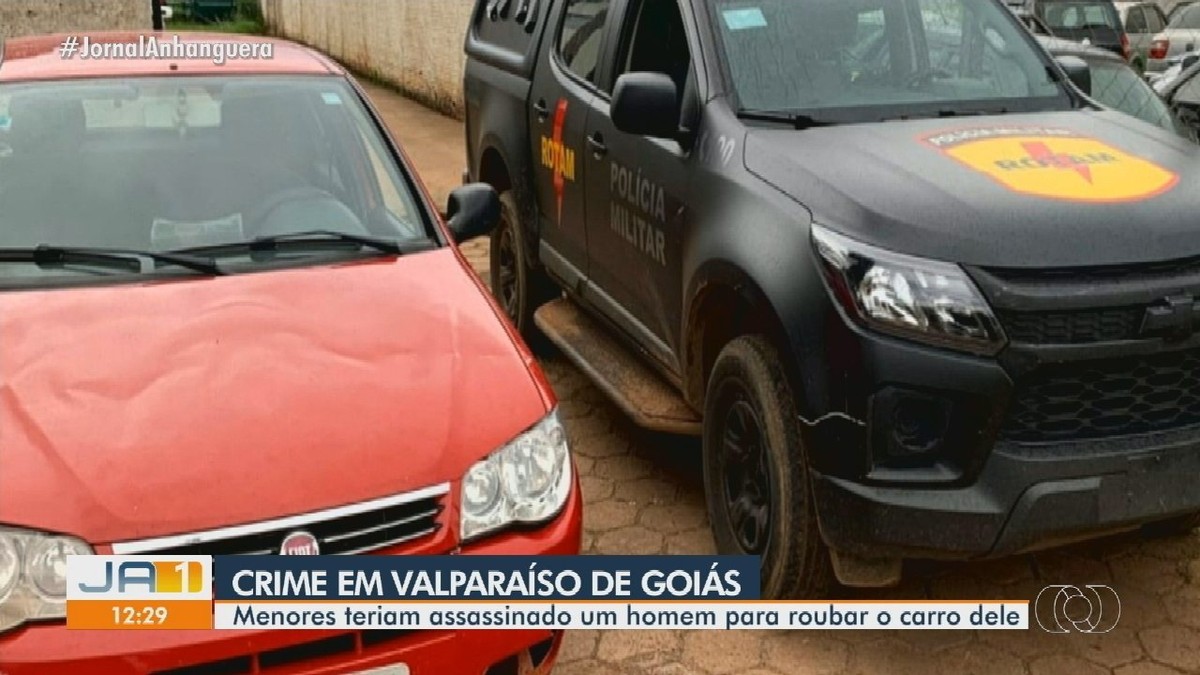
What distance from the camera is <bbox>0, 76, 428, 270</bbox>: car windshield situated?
3.34m

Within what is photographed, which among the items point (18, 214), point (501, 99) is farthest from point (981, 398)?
point (501, 99)

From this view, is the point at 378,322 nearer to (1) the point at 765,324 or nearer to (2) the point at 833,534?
(1) the point at 765,324

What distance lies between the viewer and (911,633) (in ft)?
11.4

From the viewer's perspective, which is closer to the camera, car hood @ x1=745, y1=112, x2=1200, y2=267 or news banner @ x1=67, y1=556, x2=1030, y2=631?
news banner @ x1=67, y1=556, x2=1030, y2=631

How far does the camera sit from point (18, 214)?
3.31 m

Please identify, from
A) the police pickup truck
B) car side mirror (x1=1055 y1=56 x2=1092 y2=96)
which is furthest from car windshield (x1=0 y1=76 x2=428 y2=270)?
car side mirror (x1=1055 y1=56 x2=1092 y2=96)

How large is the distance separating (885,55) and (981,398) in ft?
5.06

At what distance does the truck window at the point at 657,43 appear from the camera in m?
4.10

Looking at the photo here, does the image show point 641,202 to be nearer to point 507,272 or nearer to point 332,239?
point 332,239

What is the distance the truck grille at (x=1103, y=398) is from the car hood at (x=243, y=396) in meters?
1.19

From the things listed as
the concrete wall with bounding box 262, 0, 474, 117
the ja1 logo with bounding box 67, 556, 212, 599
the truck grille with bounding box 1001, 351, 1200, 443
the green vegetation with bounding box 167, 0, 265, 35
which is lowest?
the green vegetation with bounding box 167, 0, 265, 35

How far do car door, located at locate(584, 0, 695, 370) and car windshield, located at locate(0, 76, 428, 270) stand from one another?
0.82 metres

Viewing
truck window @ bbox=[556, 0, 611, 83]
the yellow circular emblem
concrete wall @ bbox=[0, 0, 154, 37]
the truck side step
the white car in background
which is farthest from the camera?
the white car in background

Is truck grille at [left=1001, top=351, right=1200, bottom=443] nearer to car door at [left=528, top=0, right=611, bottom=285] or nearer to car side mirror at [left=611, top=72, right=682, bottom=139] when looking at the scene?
car side mirror at [left=611, top=72, right=682, bottom=139]
